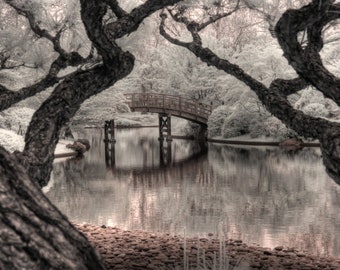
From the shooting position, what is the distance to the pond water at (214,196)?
32.9ft

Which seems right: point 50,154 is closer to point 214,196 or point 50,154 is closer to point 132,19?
→ point 132,19

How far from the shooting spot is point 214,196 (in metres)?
14.5

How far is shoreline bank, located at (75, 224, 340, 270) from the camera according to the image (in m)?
6.09

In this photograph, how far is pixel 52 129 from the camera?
14.0ft

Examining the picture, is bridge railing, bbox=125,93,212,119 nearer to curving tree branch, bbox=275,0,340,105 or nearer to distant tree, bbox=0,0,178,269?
distant tree, bbox=0,0,178,269

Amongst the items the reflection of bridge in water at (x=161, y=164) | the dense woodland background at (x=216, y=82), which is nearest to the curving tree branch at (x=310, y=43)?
the dense woodland background at (x=216, y=82)

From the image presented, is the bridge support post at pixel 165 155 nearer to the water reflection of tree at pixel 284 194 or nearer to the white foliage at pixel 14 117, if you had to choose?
the water reflection of tree at pixel 284 194

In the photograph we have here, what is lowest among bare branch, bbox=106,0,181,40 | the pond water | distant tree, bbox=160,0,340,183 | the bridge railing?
the pond water

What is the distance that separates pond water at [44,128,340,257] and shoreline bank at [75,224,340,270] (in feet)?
1.79

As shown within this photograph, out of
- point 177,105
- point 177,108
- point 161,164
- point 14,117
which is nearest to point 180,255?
point 161,164

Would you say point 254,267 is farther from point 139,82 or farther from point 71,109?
point 139,82

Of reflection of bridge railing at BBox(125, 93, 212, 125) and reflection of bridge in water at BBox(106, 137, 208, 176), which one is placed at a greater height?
reflection of bridge railing at BBox(125, 93, 212, 125)

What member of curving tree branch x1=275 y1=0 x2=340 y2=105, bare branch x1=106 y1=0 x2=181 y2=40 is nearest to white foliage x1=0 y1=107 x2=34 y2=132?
bare branch x1=106 y1=0 x2=181 y2=40

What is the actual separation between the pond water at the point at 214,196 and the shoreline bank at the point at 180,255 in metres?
0.54
